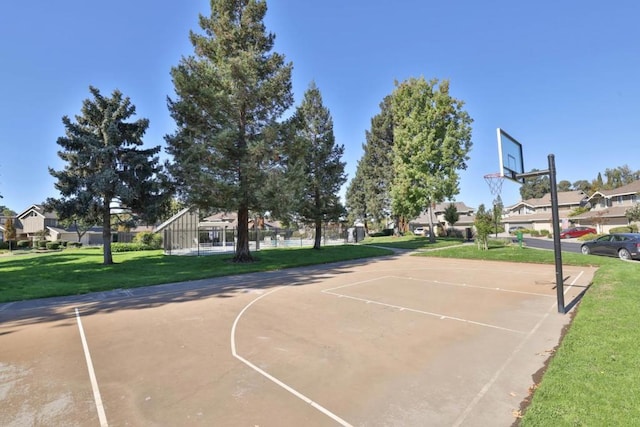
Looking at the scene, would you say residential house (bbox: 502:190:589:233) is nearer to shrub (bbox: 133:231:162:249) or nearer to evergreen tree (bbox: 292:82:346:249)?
evergreen tree (bbox: 292:82:346:249)

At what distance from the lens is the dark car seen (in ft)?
60.5

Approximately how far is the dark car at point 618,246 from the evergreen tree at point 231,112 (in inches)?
779

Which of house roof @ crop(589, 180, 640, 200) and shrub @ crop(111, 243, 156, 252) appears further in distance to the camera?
house roof @ crop(589, 180, 640, 200)

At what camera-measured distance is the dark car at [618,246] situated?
18.4 metres

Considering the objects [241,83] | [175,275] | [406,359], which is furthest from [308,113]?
[406,359]

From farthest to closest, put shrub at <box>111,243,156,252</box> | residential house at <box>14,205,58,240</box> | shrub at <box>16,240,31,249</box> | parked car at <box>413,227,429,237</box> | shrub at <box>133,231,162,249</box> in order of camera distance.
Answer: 1. residential house at <box>14,205,58,240</box>
2. parked car at <box>413,227,429,237</box>
3. shrub at <box>16,240,31,249</box>
4. shrub at <box>133,231,162,249</box>
5. shrub at <box>111,243,156,252</box>

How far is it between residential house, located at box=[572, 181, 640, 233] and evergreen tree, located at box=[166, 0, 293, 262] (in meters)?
48.8

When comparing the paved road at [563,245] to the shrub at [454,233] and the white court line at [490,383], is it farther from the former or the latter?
the white court line at [490,383]

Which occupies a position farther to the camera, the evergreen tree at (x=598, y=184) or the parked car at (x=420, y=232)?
the evergreen tree at (x=598, y=184)

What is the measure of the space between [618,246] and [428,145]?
15604mm

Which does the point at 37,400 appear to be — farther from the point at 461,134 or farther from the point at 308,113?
the point at 461,134

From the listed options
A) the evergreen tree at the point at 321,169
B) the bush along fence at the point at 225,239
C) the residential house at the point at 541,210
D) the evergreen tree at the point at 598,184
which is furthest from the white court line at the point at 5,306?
the evergreen tree at the point at 598,184

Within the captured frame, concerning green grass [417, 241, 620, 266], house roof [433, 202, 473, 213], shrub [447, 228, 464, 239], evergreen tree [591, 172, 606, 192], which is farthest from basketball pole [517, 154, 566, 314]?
evergreen tree [591, 172, 606, 192]

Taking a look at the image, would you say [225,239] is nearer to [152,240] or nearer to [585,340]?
[152,240]
